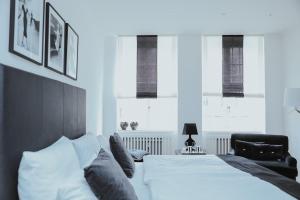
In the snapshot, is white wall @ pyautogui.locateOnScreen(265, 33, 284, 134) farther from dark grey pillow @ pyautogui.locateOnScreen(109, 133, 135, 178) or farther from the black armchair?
dark grey pillow @ pyautogui.locateOnScreen(109, 133, 135, 178)

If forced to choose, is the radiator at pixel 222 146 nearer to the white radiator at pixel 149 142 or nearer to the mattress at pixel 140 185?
the white radiator at pixel 149 142

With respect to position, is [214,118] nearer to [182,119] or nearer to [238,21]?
[182,119]

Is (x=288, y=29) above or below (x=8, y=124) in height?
above

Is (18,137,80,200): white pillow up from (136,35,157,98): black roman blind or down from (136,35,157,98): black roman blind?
down

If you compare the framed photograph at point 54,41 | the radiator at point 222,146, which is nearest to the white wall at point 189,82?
the radiator at point 222,146

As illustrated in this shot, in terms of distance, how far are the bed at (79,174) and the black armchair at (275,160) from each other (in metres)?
1.16

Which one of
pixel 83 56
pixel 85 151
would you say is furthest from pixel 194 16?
pixel 85 151

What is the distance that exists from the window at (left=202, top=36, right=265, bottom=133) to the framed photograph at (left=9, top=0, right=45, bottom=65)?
3.82 meters

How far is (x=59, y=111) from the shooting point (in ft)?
7.16

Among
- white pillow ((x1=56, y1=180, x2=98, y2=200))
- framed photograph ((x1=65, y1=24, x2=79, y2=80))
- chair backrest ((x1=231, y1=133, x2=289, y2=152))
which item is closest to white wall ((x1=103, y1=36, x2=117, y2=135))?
framed photograph ((x1=65, y1=24, x2=79, y2=80))

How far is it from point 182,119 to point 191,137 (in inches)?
14.8

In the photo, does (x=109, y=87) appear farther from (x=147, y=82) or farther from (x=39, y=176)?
(x=39, y=176)

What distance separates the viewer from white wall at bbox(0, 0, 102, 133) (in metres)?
1.46

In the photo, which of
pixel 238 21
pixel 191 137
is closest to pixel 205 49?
pixel 238 21
